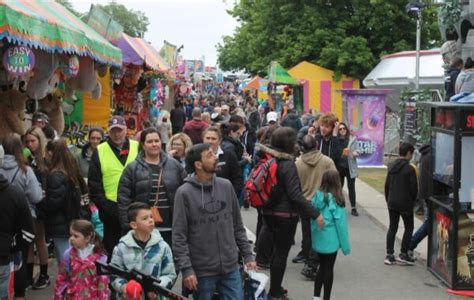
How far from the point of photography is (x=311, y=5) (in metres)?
31.3

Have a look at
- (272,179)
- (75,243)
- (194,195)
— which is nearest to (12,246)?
(75,243)

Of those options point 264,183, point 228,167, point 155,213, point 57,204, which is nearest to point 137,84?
point 228,167

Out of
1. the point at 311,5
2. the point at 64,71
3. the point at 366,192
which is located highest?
the point at 311,5

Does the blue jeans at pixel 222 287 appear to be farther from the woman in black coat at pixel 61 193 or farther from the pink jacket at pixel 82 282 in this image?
the woman in black coat at pixel 61 193

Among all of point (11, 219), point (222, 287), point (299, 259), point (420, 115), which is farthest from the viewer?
point (420, 115)

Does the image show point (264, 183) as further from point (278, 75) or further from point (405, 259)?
point (278, 75)

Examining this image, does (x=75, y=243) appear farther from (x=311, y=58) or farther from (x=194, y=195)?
(x=311, y=58)

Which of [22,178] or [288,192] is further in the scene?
[288,192]

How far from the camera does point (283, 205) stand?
6.40 m

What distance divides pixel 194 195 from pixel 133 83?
13.7 m

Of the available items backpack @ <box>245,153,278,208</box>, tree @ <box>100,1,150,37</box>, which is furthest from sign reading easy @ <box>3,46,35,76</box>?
tree @ <box>100,1,150,37</box>

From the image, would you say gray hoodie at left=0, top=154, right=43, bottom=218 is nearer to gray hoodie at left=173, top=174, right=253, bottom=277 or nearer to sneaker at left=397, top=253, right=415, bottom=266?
gray hoodie at left=173, top=174, right=253, bottom=277

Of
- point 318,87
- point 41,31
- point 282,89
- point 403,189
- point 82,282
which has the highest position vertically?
point 41,31

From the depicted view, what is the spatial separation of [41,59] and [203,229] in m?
5.75
